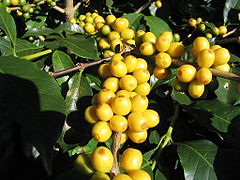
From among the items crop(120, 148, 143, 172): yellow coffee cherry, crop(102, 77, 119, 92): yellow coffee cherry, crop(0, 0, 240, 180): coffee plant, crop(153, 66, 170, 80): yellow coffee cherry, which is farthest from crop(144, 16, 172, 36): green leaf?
crop(120, 148, 143, 172): yellow coffee cherry

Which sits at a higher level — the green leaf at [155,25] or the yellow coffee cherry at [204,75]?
the yellow coffee cherry at [204,75]

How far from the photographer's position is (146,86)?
1291 millimetres

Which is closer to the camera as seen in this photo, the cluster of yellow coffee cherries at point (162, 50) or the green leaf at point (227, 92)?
the cluster of yellow coffee cherries at point (162, 50)

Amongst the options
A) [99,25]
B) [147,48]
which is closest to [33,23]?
[99,25]

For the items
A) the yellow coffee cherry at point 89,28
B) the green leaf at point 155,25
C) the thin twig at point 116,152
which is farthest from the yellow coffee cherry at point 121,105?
the green leaf at point 155,25

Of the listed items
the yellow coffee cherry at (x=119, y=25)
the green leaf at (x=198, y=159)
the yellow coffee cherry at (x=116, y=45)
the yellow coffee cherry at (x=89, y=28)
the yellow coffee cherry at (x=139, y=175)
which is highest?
the yellow coffee cherry at (x=119, y=25)

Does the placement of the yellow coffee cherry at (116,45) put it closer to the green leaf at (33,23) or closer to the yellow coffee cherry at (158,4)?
the yellow coffee cherry at (158,4)

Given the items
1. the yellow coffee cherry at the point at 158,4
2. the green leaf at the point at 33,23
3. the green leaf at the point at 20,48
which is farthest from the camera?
the green leaf at the point at 33,23

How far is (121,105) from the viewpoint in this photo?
104cm

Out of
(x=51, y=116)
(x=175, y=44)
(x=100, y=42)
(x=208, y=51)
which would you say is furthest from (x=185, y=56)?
(x=51, y=116)

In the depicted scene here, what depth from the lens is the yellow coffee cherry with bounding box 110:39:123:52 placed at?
1464mm

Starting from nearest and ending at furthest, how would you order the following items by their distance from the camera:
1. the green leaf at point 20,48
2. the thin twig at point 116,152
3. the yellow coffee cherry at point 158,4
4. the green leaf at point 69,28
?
the thin twig at point 116,152
the green leaf at point 20,48
the green leaf at point 69,28
the yellow coffee cherry at point 158,4

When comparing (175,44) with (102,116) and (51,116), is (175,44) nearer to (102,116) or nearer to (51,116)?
(102,116)

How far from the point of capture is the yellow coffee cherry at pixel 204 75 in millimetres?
1170
